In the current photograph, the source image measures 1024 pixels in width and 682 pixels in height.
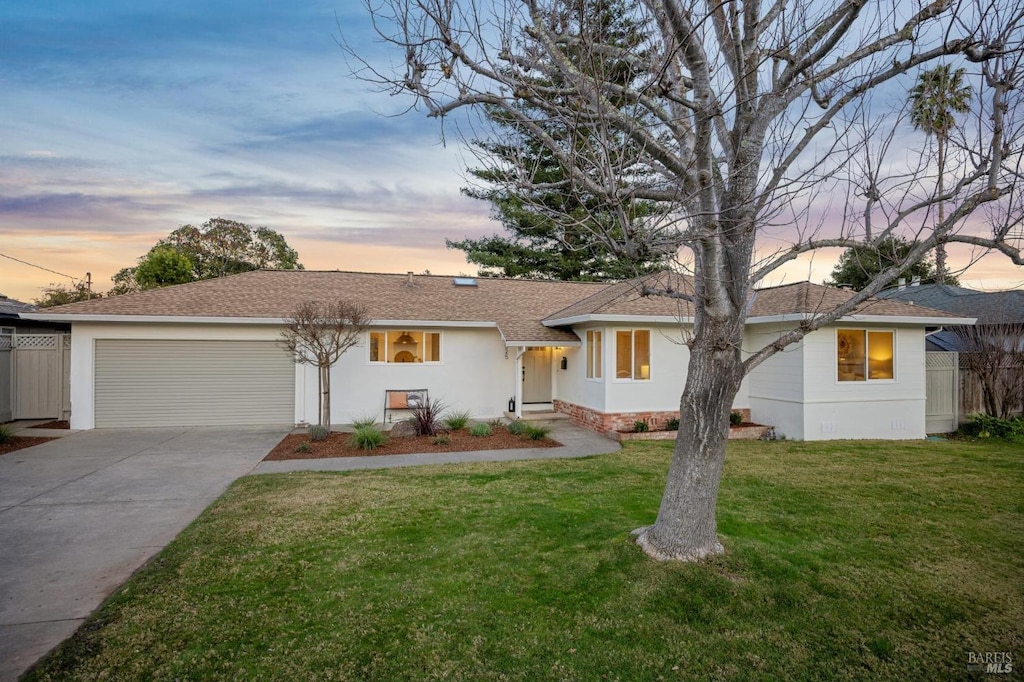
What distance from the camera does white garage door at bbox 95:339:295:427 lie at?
1164cm

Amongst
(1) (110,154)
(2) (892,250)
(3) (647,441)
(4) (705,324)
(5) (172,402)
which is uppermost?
(1) (110,154)

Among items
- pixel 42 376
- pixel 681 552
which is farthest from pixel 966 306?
pixel 42 376

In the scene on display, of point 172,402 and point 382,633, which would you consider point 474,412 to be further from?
point 382,633

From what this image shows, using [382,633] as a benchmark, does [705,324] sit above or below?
above

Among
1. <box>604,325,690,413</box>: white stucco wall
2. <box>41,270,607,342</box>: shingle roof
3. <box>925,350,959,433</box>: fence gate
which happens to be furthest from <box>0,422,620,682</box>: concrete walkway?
<box>925,350,959,433</box>: fence gate

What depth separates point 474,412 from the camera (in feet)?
44.5

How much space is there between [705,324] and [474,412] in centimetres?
1001

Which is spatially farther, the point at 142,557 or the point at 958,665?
the point at 142,557

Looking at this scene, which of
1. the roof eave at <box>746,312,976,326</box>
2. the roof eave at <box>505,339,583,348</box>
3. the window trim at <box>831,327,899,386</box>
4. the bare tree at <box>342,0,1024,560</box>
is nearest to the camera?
the bare tree at <box>342,0,1024,560</box>

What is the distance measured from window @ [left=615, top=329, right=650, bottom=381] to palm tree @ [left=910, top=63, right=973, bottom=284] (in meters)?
7.44

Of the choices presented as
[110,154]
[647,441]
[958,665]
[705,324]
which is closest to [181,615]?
[705,324]

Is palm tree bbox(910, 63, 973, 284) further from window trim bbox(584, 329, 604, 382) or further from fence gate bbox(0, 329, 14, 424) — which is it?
fence gate bbox(0, 329, 14, 424)

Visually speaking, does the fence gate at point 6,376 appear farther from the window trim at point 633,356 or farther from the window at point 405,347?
the window trim at point 633,356

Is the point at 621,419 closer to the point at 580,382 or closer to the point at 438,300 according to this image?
the point at 580,382
